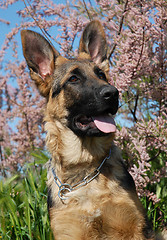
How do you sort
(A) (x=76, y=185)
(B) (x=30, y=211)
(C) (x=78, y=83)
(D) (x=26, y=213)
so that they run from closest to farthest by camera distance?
(A) (x=76, y=185)
(C) (x=78, y=83)
(D) (x=26, y=213)
(B) (x=30, y=211)

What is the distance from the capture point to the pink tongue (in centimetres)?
282

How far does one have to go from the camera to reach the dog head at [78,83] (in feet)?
9.32

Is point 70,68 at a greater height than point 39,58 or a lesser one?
lesser

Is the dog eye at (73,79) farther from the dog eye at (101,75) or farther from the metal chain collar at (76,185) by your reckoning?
the metal chain collar at (76,185)

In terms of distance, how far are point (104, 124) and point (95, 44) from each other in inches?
53.9

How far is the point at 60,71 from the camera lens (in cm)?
343

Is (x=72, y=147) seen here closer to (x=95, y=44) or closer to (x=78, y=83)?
(x=78, y=83)

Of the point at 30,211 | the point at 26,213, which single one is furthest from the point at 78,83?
the point at 30,211

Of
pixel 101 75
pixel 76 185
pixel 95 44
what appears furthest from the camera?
pixel 95 44

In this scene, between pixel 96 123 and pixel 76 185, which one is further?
pixel 76 185

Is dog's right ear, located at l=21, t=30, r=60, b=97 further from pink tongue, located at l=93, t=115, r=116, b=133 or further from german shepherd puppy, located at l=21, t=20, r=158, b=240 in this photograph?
pink tongue, located at l=93, t=115, r=116, b=133

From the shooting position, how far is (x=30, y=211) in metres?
3.86

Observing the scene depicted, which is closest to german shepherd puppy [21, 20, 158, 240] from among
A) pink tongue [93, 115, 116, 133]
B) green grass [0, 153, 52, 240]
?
pink tongue [93, 115, 116, 133]

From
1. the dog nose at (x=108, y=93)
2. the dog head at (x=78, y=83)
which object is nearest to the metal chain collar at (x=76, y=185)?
the dog head at (x=78, y=83)
